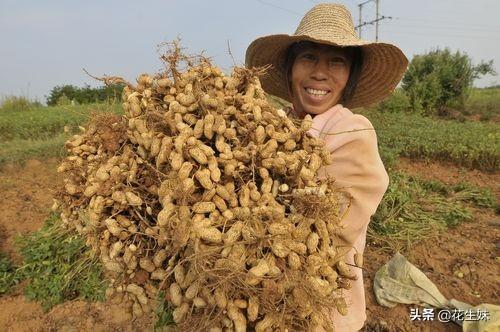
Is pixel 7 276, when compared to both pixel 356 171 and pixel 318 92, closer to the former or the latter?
pixel 318 92

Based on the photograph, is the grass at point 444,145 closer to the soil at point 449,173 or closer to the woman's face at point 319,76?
the soil at point 449,173

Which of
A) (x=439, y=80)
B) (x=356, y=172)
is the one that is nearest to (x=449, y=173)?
(x=356, y=172)

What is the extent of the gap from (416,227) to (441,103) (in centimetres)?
1116

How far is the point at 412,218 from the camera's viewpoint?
15.6ft

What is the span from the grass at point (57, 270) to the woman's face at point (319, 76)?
2.80m

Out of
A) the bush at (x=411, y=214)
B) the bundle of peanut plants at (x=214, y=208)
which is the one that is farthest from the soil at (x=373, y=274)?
the bundle of peanut plants at (x=214, y=208)

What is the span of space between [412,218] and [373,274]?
1119mm

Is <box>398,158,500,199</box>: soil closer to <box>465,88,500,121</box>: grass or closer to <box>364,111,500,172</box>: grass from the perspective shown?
<box>364,111,500,172</box>: grass

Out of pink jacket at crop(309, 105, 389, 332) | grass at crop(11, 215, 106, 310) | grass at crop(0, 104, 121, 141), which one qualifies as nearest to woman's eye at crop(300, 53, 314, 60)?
pink jacket at crop(309, 105, 389, 332)

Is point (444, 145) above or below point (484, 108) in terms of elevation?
above

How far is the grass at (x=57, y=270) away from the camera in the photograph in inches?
148

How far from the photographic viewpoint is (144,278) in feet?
3.80

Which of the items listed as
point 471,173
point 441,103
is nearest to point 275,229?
point 471,173

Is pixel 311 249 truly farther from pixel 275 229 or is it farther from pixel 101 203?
pixel 101 203
